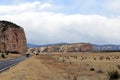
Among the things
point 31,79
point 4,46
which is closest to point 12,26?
point 4,46

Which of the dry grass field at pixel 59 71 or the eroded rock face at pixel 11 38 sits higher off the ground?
the eroded rock face at pixel 11 38

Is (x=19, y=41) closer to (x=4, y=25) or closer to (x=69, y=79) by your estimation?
(x=4, y=25)

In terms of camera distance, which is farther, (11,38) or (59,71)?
(11,38)

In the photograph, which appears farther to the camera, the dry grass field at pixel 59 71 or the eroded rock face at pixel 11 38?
the eroded rock face at pixel 11 38

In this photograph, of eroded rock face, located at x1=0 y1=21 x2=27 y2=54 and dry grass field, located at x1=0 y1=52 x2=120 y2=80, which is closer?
dry grass field, located at x1=0 y1=52 x2=120 y2=80

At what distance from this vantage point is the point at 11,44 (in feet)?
504

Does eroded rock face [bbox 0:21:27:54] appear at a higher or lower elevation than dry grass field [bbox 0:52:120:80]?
higher

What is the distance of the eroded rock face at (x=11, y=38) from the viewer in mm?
148300

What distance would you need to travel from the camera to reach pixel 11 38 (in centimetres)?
15412

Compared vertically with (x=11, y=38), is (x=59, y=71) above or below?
below

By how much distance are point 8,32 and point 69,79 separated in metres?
133

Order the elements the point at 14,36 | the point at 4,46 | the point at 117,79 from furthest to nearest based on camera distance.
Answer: the point at 14,36 < the point at 4,46 < the point at 117,79

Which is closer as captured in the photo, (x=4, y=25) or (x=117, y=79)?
(x=117, y=79)

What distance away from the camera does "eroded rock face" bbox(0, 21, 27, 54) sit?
148m
